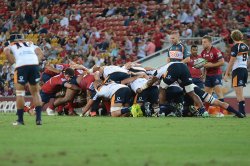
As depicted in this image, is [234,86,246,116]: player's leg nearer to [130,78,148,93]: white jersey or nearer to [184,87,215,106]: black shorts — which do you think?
[184,87,215,106]: black shorts

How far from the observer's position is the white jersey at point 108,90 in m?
22.3

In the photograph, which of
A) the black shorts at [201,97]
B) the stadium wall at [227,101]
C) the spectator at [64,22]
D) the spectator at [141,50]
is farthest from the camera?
the spectator at [64,22]

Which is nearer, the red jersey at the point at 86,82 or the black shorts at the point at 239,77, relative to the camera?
the black shorts at the point at 239,77

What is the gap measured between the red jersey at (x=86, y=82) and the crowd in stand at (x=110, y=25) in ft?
25.8

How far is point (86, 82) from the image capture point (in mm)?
24047

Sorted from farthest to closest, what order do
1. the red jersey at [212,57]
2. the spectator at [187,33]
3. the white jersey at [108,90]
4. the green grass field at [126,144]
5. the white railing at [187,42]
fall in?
the spectator at [187,33] → the white railing at [187,42] → the red jersey at [212,57] → the white jersey at [108,90] → the green grass field at [126,144]

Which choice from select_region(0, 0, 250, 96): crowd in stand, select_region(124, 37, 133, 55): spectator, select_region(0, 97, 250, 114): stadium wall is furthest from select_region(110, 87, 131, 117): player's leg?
select_region(124, 37, 133, 55): spectator

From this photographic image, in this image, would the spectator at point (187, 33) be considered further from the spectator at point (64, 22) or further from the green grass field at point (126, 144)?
the green grass field at point (126, 144)

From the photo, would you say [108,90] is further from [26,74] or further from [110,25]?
[110,25]

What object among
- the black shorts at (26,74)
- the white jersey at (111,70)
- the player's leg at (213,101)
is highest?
the black shorts at (26,74)

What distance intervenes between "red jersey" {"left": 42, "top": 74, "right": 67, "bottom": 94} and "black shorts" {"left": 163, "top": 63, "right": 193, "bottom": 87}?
485 centimetres

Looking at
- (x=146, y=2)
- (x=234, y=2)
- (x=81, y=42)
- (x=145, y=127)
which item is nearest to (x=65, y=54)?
(x=81, y=42)

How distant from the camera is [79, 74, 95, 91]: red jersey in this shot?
2375 centimetres

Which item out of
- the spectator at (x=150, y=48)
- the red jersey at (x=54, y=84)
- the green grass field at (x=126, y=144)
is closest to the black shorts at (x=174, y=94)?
the red jersey at (x=54, y=84)
